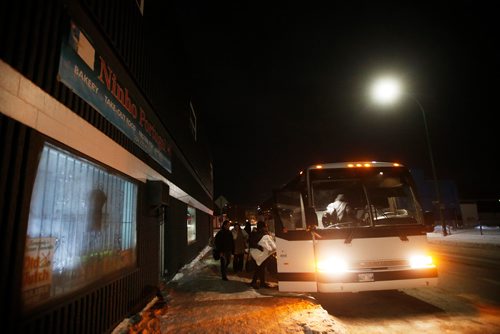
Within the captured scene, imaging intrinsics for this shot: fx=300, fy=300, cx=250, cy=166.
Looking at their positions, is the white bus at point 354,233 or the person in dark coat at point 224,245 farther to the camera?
the person in dark coat at point 224,245

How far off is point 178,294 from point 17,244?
5452 mm

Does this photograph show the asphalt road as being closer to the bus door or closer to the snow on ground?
the snow on ground

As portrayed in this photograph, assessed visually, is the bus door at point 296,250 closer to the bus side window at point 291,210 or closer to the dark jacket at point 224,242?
the bus side window at point 291,210

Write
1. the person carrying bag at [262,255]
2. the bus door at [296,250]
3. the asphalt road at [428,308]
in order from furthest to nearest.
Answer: the person carrying bag at [262,255], the bus door at [296,250], the asphalt road at [428,308]

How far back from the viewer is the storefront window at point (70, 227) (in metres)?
3.26

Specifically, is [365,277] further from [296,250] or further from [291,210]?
[291,210]

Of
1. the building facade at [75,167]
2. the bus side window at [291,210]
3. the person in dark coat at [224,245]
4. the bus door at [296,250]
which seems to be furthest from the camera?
the person in dark coat at [224,245]

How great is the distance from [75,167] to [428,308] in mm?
6646

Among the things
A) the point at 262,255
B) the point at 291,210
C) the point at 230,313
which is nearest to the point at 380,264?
the point at 291,210

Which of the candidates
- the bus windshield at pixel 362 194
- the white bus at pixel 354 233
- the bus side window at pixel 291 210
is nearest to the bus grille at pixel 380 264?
the white bus at pixel 354 233

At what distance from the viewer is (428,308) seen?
5.79 metres

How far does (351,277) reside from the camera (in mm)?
5883

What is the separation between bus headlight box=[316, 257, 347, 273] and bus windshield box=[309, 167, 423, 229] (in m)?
0.80

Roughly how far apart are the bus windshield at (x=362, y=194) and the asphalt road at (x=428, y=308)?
5.49ft
